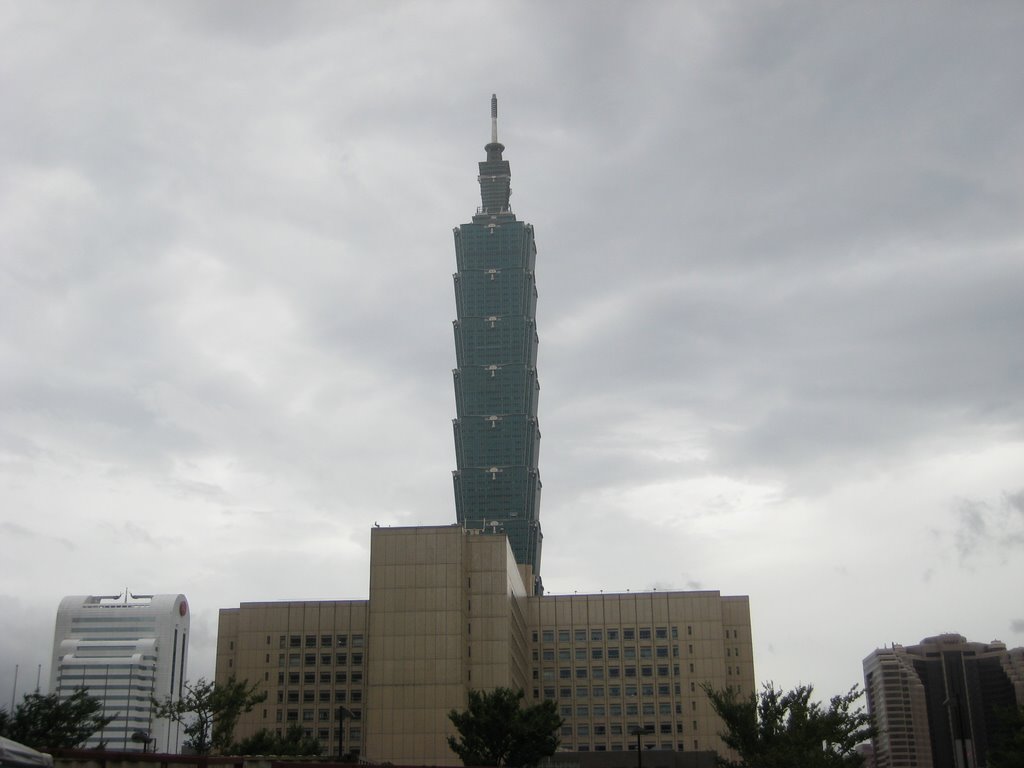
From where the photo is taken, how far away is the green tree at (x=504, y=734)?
81.6 meters

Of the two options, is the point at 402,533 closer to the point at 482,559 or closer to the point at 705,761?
the point at 482,559

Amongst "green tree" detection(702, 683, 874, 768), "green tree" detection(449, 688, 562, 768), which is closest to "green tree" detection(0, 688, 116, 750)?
"green tree" detection(449, 688, 562, 768)

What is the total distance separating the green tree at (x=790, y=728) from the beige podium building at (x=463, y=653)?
61.1 m

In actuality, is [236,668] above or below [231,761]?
above

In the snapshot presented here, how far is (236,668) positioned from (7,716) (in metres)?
94.6

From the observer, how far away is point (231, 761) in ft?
169

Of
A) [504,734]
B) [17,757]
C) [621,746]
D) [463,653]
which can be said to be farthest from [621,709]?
[17,757]

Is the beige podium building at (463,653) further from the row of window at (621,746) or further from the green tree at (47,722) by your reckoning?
the green tree at (47,722)

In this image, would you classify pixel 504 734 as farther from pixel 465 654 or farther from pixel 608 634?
pixel 608 634

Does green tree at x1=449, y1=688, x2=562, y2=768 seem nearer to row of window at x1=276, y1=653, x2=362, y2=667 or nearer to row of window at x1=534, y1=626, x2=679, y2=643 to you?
row of window at x1=276, y1=653, x2=362, y2=667


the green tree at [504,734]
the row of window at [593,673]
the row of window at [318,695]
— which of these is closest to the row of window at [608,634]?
the row of window at [593,673]

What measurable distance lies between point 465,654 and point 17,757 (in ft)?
373

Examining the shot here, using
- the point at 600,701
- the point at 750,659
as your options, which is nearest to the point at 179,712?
the point at 600,701

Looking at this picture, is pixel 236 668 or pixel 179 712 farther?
pixel 236 668
